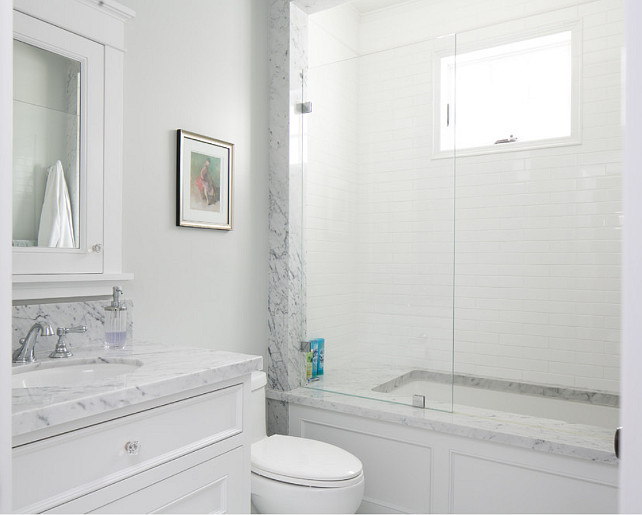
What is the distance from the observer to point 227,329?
229 centimetres

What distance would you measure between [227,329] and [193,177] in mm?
735

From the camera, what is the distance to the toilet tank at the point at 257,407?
2.09 meters

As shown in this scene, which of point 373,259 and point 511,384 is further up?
point 373,259

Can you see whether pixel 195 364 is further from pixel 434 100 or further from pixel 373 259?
pixel 434 100

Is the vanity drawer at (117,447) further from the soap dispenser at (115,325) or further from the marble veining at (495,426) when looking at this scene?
the marble veining at (495,426)

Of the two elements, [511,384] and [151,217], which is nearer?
[151,217]

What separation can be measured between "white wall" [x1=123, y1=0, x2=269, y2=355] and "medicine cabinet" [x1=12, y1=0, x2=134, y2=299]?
0.09 m

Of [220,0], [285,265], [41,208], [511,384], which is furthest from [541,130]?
[41,208]

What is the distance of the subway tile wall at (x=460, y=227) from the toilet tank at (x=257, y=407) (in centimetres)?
53

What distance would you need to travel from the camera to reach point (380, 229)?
7.91 ft

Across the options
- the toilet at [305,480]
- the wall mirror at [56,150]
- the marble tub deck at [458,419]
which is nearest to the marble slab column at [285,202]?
the marble tub deck at [458,419]

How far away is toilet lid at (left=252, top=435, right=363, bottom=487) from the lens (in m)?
1.75

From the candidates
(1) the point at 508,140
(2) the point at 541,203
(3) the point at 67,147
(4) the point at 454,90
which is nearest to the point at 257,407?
(3) the point at 67,147

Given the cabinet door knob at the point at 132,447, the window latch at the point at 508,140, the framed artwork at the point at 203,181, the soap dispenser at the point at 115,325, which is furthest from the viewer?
the window latch at the point at 508,140
